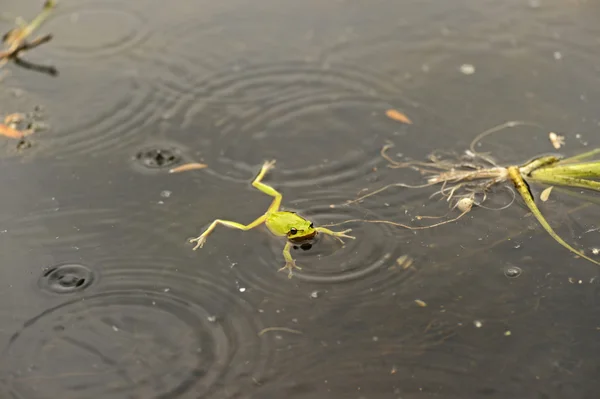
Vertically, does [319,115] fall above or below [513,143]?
above

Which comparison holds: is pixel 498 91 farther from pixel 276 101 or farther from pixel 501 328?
pixel 501 328

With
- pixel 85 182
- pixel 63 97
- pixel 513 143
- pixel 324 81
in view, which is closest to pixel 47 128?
pixel 63 97

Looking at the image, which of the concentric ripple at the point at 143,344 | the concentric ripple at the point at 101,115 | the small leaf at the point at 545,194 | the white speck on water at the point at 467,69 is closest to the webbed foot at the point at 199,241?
the concentric ripple at the point at 143,344

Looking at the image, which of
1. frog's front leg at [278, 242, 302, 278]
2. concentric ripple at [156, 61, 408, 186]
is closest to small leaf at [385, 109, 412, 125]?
concentric ripple at [156, 61, 408, 186]

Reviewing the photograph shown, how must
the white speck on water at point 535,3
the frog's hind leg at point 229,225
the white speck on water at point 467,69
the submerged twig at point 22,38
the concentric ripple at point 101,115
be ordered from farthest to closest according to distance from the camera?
the white speck on water at point 535,3, the submerged twig at point 22,38, the white speck on water at point 467,69, the concentric ripple at point 101,115, the frog's hind leg at point 229,225

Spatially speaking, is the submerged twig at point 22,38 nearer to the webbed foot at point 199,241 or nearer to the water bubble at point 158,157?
the water bubble at point 158,157

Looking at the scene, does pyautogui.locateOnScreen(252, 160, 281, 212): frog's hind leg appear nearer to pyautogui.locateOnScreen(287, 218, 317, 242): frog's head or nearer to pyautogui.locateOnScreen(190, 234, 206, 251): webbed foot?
pyautogui.locateOnScreen(287, 218, 317, 242): frog's head
